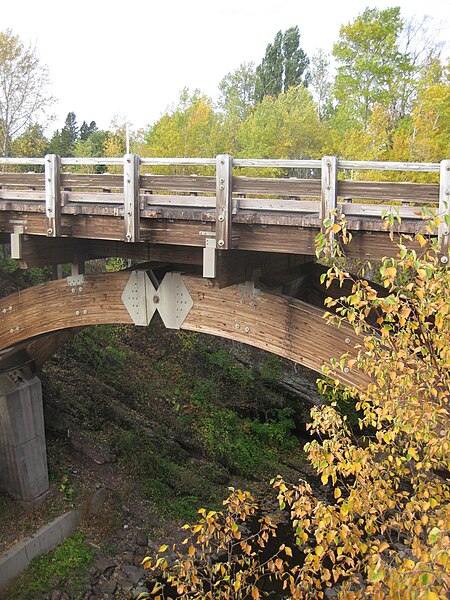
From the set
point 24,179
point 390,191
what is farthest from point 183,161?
point 24,179

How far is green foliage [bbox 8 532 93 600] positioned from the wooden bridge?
4.86 meters

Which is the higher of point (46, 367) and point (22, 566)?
point (46, 367)

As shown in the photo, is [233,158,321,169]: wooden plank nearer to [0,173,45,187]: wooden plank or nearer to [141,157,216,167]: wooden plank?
[141,157,216,167]: wooden plank

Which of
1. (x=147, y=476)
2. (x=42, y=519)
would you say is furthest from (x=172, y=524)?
(x=42, y=519)

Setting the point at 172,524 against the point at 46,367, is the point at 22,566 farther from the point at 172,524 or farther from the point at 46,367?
the point at 46,367

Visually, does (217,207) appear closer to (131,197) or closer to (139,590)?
(131,197)

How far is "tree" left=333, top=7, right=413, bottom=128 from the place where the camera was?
18.6 meters

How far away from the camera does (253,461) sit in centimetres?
1648

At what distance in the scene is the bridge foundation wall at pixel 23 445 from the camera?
39.0ft

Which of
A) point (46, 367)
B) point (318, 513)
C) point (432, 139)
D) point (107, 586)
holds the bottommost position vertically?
point (107, 586)

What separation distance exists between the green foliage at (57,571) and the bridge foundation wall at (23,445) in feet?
4.21

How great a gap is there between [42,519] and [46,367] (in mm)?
5889

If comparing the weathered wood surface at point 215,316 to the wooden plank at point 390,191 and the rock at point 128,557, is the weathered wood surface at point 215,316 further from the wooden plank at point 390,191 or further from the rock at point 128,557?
the rock at point 128,557

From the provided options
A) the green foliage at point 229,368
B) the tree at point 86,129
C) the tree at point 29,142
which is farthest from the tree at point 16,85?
the tree at point 86,129
